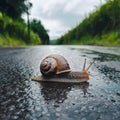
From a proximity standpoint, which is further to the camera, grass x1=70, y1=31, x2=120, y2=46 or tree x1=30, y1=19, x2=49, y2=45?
tree x1=30, y1=19, x2=49, y2=45

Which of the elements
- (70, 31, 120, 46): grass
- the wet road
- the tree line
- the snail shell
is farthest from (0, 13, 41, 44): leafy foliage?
the wet road

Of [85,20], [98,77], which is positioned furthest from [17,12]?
[98,77]

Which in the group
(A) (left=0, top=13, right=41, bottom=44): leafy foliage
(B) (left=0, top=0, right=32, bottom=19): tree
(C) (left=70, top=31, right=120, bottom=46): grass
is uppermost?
(B) (left=0, top=0, right=32, bottom=19): tree

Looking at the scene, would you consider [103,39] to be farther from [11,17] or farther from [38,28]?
[38,28]

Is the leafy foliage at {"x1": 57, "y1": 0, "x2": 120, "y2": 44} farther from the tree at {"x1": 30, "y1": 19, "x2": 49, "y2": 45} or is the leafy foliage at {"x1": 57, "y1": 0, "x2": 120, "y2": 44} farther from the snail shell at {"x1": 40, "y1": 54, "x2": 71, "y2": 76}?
the snail shell at {"x1": 40, "y1": 54, "x2": 71, "y2": 76}

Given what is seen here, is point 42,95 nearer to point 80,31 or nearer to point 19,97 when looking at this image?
point 19,97
